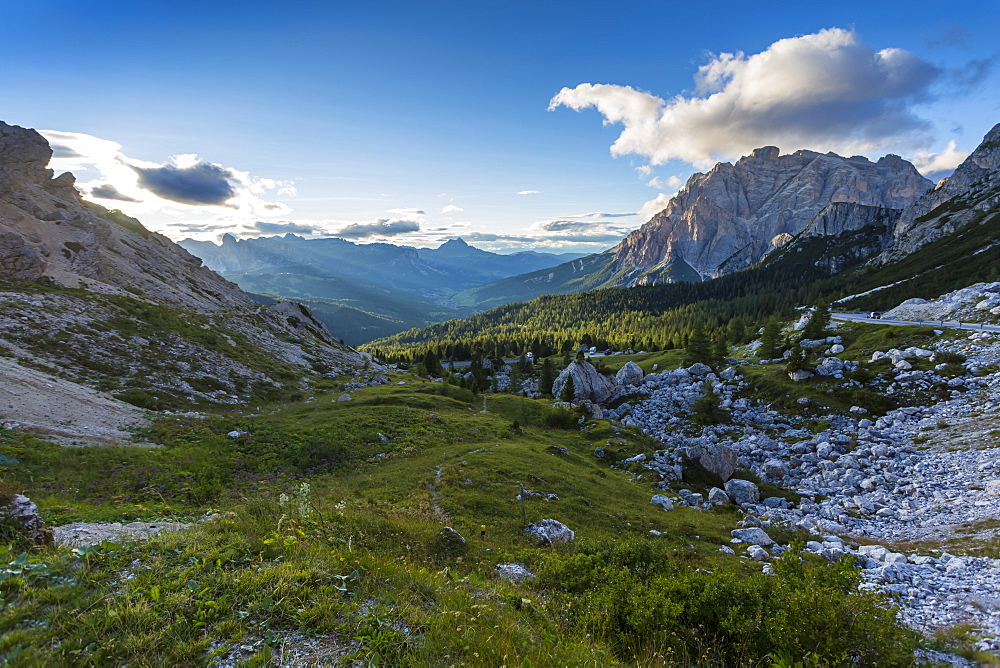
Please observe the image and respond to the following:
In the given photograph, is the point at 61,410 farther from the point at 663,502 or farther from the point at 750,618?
the point at 663,502

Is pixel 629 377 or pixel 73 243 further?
pixel 629 377

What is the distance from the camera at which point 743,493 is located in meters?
30.1

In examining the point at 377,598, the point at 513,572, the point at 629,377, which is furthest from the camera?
the point at 629,377

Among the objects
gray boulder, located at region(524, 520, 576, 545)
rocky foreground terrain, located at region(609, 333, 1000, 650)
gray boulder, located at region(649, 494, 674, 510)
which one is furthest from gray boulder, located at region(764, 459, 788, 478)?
gray boulder, located at region(524, 520, 576, 545)

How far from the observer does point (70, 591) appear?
5.63 m

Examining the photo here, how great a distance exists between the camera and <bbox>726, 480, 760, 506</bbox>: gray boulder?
2981 cm

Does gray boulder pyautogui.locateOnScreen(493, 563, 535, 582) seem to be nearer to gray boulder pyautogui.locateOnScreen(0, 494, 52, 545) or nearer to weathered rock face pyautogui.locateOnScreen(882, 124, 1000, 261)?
gray boulder pyautogui.locateOnScreen(0, 494, 52, 545)

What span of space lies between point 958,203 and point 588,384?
201 metres

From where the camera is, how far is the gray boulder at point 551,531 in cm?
1714

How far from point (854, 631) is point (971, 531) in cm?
2429

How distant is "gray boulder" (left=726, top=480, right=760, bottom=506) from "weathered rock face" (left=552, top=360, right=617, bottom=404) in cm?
3569

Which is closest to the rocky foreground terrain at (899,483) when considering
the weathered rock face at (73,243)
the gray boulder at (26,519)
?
the gray boulder at (26,519)

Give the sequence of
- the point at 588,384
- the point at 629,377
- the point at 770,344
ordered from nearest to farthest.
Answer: the point at 770,344 → the point at 588,384 → the point at 629,377

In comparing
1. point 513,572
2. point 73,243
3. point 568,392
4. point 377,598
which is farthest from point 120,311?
point 568,392
